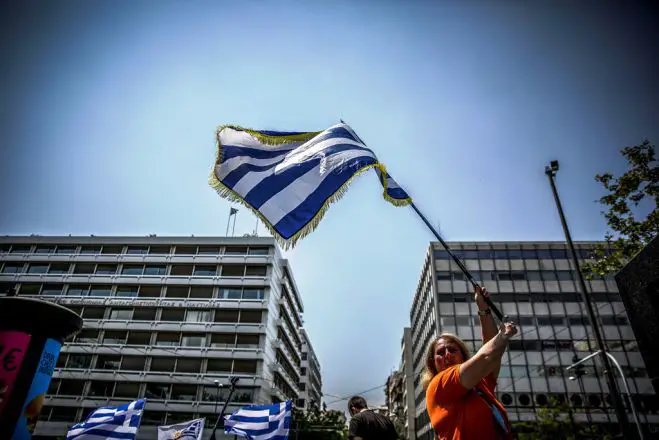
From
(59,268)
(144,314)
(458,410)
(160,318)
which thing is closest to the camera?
(458,410)

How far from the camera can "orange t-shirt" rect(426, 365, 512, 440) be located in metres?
2.21

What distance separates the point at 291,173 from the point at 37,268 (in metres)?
50.8

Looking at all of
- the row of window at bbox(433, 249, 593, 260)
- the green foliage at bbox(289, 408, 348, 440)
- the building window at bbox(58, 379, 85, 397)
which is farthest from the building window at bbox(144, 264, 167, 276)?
the row of window at bbox(433, 249, 593, 260)

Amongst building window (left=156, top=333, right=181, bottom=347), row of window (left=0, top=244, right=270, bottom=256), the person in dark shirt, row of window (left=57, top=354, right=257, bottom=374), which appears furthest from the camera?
row of window (left=0, top=244, right=270, bottom=256)

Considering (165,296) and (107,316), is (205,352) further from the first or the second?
(107,316)

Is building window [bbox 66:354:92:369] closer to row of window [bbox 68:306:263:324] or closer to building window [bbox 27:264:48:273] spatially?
row of window [bbox 68:306:263:324]

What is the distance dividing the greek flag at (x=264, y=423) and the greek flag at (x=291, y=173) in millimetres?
12399

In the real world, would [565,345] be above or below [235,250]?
below

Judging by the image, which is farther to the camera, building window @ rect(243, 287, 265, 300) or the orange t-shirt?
building window @ rect(243, 287, 265, 300)

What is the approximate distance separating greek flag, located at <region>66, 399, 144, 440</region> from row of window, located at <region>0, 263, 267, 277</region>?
1077 inches

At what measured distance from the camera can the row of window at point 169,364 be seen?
35438 mm

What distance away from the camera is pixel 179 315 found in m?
38.2

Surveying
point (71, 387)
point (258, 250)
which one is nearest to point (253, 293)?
point (258, 250)

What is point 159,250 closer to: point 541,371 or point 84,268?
point 84,268
